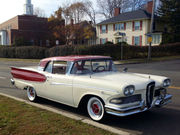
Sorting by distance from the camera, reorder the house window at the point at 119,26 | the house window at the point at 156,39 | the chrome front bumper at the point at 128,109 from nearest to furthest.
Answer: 1. the chrome front bumper at the point at 128,109
2. the house window at the point at 156,39
3. the house window at the point at 119,26

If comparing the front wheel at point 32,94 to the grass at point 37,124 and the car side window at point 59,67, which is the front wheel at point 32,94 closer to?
the grass at point 37,124

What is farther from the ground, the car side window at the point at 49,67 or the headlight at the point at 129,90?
the car side window at the point at 49,67

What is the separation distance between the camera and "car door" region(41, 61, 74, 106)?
16.3 feet

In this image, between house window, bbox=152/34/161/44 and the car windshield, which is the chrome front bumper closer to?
the car windshield

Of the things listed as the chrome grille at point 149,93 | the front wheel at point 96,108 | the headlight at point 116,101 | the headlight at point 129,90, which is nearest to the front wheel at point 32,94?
the front wheel at point 96,108

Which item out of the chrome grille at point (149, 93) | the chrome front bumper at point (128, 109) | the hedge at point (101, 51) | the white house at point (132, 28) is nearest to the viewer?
the chrome front bumper at point (128, 109)

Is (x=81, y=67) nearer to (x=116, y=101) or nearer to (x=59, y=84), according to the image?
(x=59, y=84)

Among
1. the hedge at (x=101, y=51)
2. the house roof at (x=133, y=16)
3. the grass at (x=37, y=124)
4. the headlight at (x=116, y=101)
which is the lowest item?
the grass at (x=37, y=124)

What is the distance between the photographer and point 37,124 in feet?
13.5

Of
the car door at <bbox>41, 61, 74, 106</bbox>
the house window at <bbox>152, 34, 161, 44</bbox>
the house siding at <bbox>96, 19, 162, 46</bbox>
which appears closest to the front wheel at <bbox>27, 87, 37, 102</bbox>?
the car door at <bbox>41, 61, 74, 106</bbox>

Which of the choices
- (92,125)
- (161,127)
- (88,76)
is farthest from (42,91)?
(161,127)

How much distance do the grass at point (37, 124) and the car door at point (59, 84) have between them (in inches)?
20.9

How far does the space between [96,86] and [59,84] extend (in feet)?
4.26

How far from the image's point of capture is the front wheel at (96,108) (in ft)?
14.3
